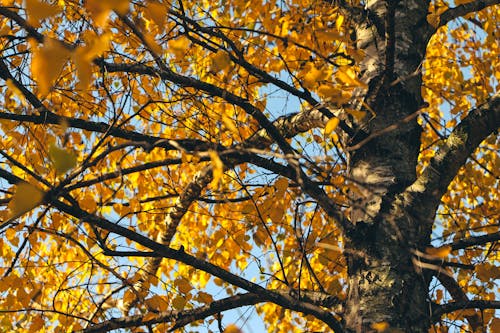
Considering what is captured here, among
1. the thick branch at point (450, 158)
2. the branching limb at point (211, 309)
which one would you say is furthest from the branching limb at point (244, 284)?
the thick branch at point (450, 158)

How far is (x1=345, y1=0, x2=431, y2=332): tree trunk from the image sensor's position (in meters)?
2.31

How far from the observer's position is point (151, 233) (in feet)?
19.6

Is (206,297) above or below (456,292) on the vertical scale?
below

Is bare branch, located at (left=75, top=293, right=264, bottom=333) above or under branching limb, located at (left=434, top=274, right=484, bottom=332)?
under

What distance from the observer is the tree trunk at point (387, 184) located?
7.59 ft

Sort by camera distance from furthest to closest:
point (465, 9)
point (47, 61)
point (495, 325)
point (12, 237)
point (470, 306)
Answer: point (12, 237), point (465, 9), point (495, 325), point (470, 306), point (47, 61)

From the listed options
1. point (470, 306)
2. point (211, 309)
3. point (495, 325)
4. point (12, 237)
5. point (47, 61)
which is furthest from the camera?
point (12, 237)

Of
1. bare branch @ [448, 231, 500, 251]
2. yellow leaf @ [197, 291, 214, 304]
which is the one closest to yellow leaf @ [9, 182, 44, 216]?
yellow leaf @ [197, 291, 214, 304]

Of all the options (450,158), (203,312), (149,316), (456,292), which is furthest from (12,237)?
(450,158)

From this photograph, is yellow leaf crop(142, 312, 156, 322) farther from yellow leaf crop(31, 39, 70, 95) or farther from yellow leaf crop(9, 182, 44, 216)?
yellow leaf crop(31, 39, 70, 95)

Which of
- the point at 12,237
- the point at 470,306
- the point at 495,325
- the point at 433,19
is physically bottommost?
the point at 470,306

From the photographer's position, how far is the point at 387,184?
2586 millimetres

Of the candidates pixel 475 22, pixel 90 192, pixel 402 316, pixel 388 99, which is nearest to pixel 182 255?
pixel 402 316

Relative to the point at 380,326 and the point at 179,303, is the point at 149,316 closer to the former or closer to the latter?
the point at 179,303
